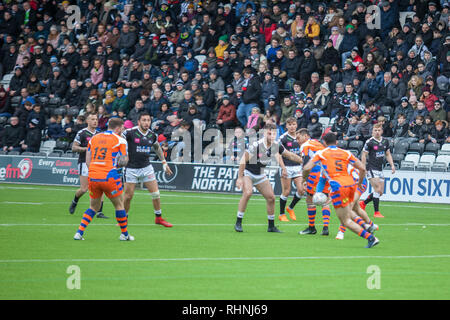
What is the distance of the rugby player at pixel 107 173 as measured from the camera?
1357 centimetres

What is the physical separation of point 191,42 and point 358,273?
23655 millimetres

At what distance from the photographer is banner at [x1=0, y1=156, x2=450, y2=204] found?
24703mm

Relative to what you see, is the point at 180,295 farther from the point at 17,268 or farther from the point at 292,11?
the point at 292,11

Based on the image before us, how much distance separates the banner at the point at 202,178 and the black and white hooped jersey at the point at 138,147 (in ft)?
34.9

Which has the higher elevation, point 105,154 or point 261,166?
point 105,154

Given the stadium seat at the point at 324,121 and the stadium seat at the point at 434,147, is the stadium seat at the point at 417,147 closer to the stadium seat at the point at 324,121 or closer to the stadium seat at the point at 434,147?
the stadium seat at the point at 434,147

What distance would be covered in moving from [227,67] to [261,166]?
14.6 meters

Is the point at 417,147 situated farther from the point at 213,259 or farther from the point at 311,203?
the point at 213,259

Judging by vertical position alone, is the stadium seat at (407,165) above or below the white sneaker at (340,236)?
above

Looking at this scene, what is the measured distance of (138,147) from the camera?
→ 16750 millimetres

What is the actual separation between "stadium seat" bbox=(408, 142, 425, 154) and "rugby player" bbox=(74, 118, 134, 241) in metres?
14.2

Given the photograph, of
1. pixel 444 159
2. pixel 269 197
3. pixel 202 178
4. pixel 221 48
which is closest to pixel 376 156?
pixel 444 159

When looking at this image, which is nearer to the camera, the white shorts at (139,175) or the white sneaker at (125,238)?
the white sneaker at (125,238)

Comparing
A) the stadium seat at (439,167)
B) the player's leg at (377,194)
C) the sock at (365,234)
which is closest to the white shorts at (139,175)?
the sock at (365,234)
